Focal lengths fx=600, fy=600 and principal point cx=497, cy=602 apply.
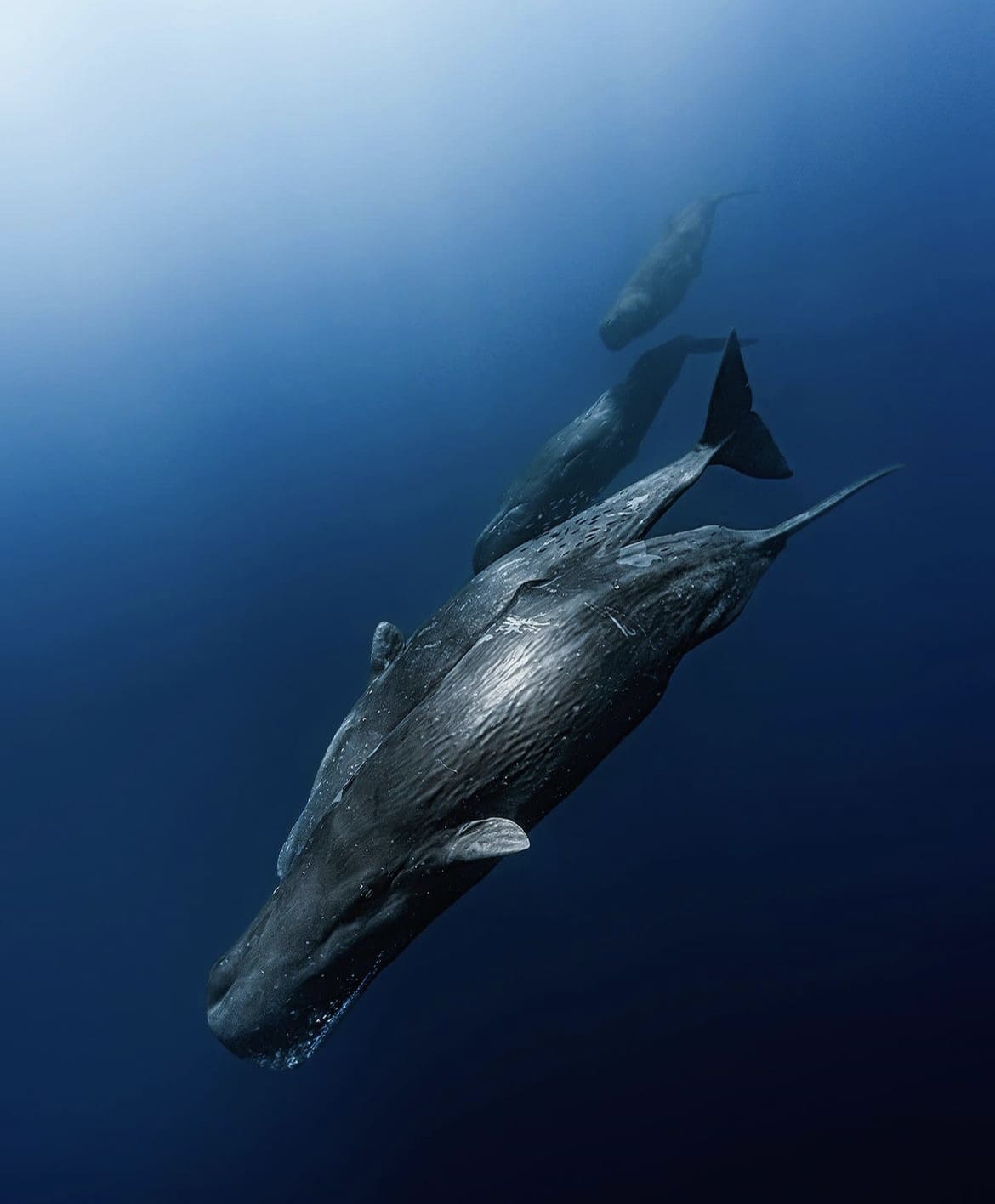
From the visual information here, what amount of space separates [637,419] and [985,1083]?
9.47 metres

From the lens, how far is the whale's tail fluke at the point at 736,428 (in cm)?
525

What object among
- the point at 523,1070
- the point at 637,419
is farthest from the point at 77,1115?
the point at 637,419

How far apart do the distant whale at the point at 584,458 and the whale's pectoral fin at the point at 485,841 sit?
5.00 m

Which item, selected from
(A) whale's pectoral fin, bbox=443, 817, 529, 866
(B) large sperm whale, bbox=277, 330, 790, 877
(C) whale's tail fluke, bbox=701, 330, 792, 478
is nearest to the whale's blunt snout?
(B) large sperm whale, bbox=277, 330, 790, 877

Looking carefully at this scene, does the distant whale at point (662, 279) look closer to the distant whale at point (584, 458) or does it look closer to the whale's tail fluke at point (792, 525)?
the distant whale at point (584, 458)

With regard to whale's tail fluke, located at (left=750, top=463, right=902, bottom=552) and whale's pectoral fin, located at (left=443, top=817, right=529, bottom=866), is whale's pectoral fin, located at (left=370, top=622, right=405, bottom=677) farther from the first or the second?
whale's tail fluke, located at (left=750, top=463, right=902, bottom=552)

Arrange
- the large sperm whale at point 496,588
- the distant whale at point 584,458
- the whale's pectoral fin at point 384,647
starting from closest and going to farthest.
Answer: the large sperm whale at point 496,588 → the whale's pectoral fin at point 384,647 → the distant whale at point 584,458

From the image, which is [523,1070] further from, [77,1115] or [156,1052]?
[77,1115]

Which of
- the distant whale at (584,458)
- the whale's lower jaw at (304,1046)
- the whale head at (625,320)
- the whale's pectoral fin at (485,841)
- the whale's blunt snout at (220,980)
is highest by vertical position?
the whale head at (625,320)

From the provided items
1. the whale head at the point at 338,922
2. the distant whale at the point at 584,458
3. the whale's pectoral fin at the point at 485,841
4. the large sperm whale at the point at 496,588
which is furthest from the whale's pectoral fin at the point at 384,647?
the distant whale at the point at 584,458

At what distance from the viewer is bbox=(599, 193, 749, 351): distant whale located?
12.8 m

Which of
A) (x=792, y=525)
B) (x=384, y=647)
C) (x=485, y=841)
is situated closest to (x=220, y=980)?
(x=485, y=841)

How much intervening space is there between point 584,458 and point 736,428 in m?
3.62

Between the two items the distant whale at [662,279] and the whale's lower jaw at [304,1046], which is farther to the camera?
the distant whale at [662,279]
